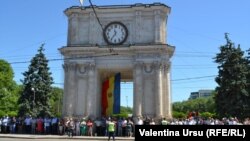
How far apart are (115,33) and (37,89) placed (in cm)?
1301

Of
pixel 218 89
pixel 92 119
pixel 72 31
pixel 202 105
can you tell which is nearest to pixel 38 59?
pixel 72 31

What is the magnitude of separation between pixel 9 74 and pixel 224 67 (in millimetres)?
35926

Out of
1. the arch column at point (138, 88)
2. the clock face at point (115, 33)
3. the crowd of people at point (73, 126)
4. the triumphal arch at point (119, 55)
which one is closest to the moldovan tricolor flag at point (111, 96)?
the triumphal arch at point (119, 55)

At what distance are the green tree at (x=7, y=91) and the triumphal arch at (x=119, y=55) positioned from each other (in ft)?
78.0

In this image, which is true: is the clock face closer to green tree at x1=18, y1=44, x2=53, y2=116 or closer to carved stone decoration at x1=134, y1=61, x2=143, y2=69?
carved stone decoration at x1=134, y1=61, x2=143, y2=69

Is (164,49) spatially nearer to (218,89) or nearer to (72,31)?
(218,89)

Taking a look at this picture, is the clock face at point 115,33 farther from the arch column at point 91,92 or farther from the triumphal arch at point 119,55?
the arch column at point 91,92

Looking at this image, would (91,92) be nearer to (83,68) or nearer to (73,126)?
(83,68)

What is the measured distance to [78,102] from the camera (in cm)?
3791

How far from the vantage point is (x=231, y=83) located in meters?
37.5

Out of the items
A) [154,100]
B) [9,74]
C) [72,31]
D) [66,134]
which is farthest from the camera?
[9,74]
